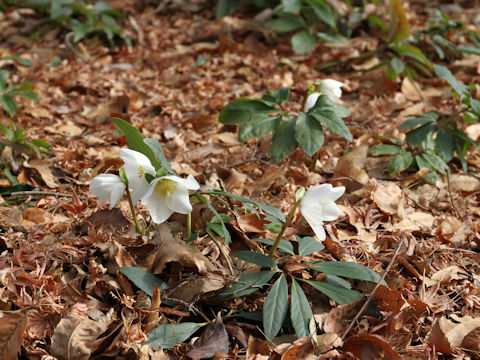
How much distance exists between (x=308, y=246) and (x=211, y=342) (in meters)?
0.35

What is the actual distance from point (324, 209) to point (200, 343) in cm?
41

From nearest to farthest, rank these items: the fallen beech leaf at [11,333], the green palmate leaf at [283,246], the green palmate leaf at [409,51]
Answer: the fallen beech leaf at [11,333] < the green palmate leaf at [283,246] < the green palmate leaf at [409,51]

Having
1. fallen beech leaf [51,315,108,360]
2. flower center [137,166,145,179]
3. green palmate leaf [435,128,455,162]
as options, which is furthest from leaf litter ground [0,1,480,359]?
flower center [137,166,145,179]

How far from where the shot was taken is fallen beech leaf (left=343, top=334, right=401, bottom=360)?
→ 989 mm

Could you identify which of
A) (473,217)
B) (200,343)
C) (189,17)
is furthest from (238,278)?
(189,17)

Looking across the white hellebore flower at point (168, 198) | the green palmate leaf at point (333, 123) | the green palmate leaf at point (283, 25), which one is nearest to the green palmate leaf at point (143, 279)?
the white hellebore flower at point (168, 198)

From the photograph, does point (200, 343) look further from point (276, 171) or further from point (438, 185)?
point (438, 185)

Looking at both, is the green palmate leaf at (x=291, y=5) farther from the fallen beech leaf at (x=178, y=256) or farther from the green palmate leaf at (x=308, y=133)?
the fallen beech leaf at (x=178, y=256)

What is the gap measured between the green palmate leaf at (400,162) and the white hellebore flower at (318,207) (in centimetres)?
71

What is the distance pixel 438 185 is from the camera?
1.72 m

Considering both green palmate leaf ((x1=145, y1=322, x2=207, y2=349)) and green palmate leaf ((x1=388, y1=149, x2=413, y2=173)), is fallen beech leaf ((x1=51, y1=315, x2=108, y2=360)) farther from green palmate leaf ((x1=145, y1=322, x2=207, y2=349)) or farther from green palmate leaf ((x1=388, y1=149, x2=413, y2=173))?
green palmate leaf ((x1=388, y1=149, x2=413, y2=173))

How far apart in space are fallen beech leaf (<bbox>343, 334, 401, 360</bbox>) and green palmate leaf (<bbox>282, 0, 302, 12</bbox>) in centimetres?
215

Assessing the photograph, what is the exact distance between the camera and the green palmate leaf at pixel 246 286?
108cm

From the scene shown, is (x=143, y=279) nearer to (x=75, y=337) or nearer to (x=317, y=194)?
(x=75, y=337)
